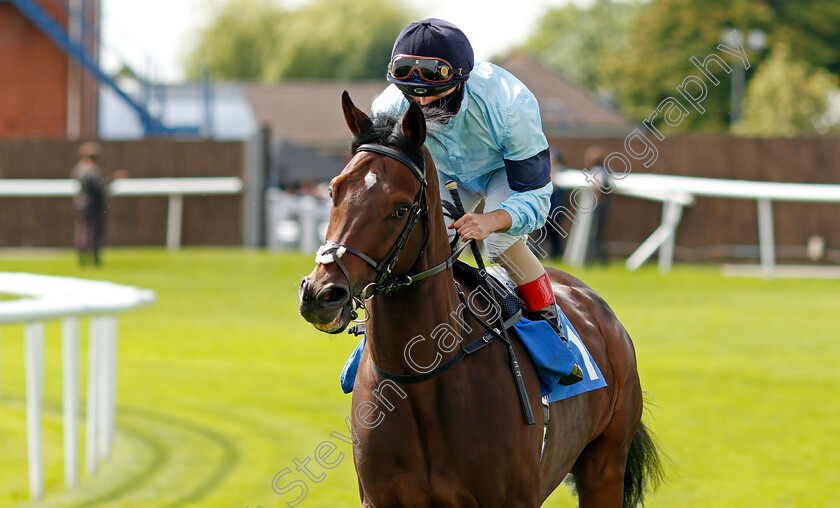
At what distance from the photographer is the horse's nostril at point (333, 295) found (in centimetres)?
265

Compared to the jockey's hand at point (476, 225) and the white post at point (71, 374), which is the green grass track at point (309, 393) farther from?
the jockey's hand at point (476, 225)

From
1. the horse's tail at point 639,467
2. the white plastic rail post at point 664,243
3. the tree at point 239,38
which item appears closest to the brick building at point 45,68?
the white plastic rail post at point 664,243

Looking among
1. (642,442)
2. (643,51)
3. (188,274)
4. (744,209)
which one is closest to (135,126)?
(643,51)

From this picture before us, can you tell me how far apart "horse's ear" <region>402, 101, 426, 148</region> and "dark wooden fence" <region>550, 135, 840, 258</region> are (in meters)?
15.0

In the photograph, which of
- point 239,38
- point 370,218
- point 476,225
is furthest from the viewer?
point 239,38

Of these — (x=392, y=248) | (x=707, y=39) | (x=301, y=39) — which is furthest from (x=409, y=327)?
(x=301, y=39)

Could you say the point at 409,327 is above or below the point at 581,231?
below

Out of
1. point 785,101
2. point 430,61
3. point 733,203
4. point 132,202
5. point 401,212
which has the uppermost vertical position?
point 785,101

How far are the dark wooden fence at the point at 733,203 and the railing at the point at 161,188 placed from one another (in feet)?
20.6

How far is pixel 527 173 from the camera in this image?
347 centimetres

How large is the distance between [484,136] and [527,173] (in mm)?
191

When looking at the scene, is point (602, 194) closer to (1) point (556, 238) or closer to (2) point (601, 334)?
(1) point (556, 238)

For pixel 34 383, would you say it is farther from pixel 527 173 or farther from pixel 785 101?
pixel 785 101

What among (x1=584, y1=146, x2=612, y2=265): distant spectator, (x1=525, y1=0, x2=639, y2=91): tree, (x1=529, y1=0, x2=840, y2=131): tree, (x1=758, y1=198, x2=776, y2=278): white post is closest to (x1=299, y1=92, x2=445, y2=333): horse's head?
(x1=584, y1=146, x2=612, y2=265): distant spectator
